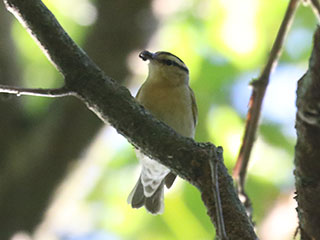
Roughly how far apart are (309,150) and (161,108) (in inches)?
85.3

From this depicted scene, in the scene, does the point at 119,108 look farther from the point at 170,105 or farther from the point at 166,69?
the point at 166,69

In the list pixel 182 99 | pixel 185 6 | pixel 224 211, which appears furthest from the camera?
pixel 185 6

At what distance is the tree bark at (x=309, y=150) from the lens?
4.40 feet

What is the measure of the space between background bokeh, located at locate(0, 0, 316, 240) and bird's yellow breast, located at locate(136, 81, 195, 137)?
347 millimetres

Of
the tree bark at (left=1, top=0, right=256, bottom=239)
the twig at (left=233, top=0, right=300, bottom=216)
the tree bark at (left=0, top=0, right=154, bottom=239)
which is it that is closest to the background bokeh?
the tree bark at (left=0, top=0, right=154, bottom=239)

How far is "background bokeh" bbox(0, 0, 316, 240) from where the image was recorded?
3857mm

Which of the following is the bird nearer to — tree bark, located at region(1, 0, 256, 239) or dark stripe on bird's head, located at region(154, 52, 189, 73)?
dark stripe on bird's head, located at region(154, 52, 189, 73)

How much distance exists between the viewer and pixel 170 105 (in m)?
3.55

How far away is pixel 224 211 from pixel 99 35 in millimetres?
2482

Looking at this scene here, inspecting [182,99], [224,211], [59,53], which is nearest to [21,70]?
[182,99]

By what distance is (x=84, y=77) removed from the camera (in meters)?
1.83

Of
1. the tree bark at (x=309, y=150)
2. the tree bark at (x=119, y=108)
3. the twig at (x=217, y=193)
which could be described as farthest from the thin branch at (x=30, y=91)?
the tree bark at (x=309, y=150)

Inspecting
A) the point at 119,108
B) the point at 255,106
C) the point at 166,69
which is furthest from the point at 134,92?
the point at 119,108

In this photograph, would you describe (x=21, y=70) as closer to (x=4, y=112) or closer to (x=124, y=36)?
(x=4, y=112)
